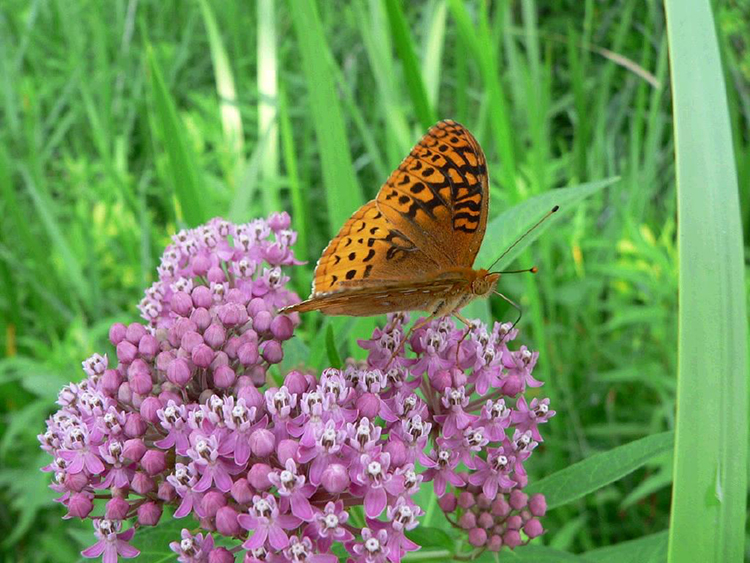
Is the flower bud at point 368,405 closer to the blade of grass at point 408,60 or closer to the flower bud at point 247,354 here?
the flower bud at point 247,354

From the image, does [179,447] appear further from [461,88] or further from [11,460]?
[461,88]

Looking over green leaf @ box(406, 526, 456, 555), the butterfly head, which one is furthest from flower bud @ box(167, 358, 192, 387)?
the butterfly head

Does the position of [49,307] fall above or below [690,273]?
below

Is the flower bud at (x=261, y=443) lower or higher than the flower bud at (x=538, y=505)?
higher

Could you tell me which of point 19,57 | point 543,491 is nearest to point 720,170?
point 543,491

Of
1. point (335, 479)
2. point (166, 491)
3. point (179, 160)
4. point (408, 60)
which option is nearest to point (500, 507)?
point (335, 479)

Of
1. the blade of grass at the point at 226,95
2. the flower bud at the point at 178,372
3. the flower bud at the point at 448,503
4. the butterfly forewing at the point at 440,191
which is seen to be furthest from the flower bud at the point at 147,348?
the blade of grass at the point at 226,95

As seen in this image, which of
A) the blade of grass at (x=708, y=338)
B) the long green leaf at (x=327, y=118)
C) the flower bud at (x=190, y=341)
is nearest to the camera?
the blade of grass at (x=708, y=338)
